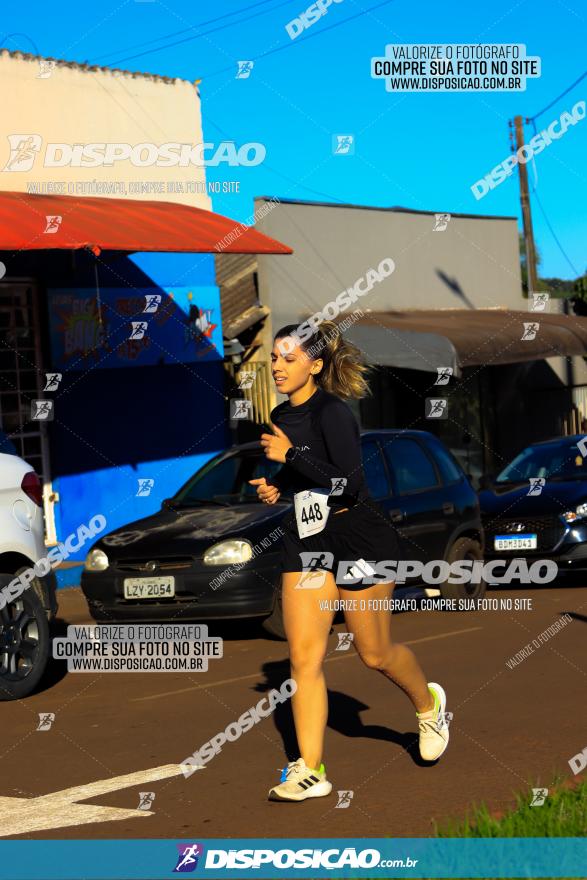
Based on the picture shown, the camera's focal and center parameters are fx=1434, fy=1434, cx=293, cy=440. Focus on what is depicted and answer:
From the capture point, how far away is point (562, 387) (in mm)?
30438

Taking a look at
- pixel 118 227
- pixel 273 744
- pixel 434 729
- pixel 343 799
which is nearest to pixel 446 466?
pixel 118 227

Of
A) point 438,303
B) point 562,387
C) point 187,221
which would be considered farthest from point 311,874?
point 562,387

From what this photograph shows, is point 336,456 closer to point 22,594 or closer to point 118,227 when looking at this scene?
point 22,594

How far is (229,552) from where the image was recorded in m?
10.9

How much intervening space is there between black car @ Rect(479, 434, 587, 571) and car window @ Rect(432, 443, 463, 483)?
163 cm

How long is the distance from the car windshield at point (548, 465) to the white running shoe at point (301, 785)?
9965mm

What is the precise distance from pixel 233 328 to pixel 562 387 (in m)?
11.7

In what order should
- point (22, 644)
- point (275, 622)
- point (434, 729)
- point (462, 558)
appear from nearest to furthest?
point (434, 729) → point (22, 644) → point (275, 622) → point (462, 558)

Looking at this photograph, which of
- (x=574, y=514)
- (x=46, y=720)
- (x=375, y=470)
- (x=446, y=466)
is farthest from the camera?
(x=574, y=514)

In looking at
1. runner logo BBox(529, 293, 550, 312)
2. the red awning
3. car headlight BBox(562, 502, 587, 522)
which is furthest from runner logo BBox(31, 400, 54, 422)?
runner logo BBox(529, 293, 550, 312)

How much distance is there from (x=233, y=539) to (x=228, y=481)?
1451 millimetres

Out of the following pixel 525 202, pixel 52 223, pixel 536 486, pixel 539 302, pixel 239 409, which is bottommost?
pixel 536 486

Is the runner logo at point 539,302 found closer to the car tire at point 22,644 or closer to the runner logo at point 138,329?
the runner logo at point 138,329

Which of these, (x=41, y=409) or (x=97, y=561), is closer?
(x=97, y=561)
